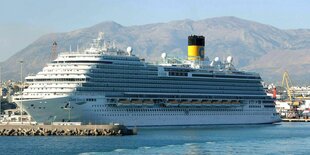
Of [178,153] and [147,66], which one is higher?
[147,66]

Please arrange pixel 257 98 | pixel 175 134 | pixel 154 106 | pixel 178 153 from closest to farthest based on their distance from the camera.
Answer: pixel 178 153 → pixel 175 134 → pixel 154 106 → pixel 257 98

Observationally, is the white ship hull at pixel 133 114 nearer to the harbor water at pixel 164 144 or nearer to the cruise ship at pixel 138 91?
the cruise ship at pixel 138 91

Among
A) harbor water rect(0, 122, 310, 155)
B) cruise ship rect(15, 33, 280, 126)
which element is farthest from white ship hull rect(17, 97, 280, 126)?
harbor water rect(0, 122, 310, 155)

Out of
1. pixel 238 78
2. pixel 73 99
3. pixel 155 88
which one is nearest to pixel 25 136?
pixel 73 99

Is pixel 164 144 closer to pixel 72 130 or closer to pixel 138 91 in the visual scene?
pixel 72 130

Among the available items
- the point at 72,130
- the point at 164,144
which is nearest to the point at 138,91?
the point at 72,130

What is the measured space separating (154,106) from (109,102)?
8391 millimetres

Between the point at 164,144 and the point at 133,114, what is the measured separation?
27772 mm

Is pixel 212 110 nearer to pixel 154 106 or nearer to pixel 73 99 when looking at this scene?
pixel 154 106

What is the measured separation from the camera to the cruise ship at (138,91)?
350ft

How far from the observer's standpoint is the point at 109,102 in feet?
361

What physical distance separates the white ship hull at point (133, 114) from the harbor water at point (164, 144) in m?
5.94

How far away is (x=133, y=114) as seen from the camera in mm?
112938

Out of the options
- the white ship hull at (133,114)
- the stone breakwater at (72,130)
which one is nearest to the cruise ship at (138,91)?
the white ship hull at (133,114)
